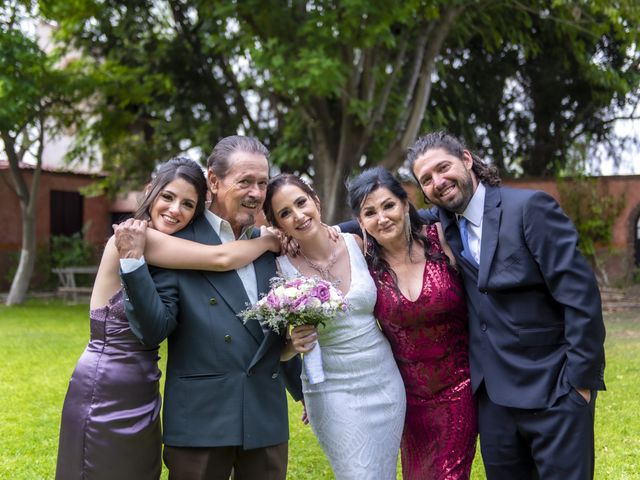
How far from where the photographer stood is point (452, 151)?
3.70m

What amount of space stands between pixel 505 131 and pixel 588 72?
536 centimetres

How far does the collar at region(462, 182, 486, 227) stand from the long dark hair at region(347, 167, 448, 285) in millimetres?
275

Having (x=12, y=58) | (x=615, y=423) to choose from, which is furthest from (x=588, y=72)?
(x=12, y=58)

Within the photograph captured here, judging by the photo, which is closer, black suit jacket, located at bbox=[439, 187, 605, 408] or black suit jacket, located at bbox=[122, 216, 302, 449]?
black suit jacket, located at bbox=[122, 216, 302, 449]

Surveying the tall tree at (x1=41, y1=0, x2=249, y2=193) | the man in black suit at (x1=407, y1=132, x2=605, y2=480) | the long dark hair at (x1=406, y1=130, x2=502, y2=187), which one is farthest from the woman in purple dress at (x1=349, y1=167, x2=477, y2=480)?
the tall tree at (x1=41, y1=0, x2=249, y2=193)

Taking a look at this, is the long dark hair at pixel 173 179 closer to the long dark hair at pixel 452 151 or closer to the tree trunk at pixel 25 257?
the long dark hair at pixel 452 151

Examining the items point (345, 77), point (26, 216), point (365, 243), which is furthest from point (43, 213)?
point (365, 243)

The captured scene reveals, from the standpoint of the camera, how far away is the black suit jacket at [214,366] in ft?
10.2

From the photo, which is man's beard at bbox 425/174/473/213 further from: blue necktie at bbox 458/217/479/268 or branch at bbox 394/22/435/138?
branch at bbox 394/22/435/138

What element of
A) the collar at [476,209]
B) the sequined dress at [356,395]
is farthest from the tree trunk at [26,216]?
the collar at [476,209]

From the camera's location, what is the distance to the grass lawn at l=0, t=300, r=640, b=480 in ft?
19.8

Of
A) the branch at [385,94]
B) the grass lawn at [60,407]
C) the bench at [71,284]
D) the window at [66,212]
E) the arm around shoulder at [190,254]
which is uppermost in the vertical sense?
the branch at [385,94]

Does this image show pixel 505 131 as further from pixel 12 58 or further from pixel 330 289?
pixel 330 289

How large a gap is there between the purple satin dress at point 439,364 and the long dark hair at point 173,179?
1.04 meters
